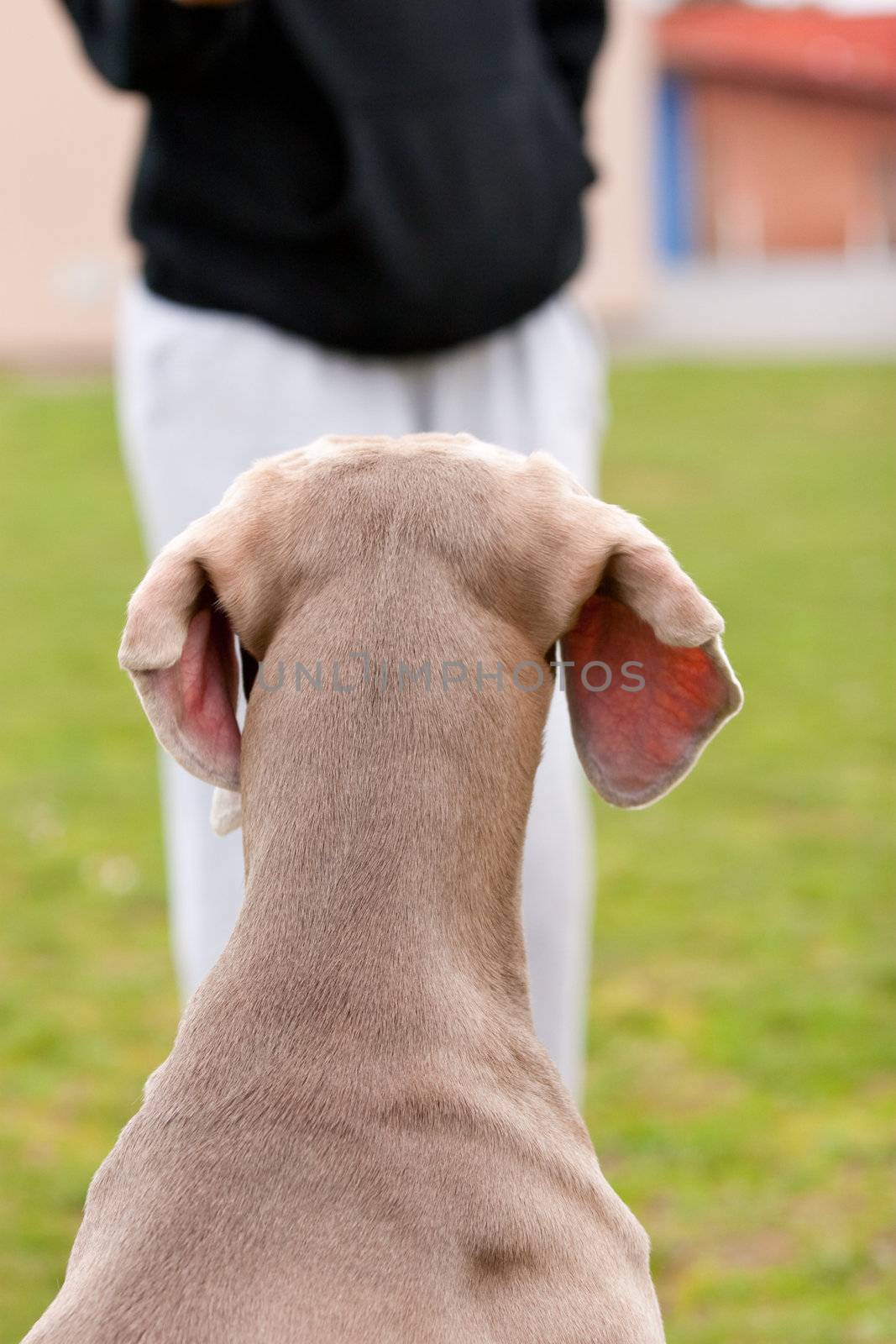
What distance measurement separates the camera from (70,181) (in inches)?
800

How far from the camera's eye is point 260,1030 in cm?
177

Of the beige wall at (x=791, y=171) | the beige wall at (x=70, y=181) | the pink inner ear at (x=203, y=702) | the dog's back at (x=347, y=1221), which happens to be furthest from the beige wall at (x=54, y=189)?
the dog's back at (x=347, y=1221)

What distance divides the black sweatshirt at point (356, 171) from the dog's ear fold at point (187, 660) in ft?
2.76

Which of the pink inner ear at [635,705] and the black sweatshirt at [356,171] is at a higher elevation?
the black sweatshirt at [356,171]

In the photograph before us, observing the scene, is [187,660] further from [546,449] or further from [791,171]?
[791,171]

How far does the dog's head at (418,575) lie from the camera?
75.0 inches

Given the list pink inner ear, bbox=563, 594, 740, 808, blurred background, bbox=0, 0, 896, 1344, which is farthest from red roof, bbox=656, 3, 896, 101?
pink inner ear, bbox=563, 594, 740, 808

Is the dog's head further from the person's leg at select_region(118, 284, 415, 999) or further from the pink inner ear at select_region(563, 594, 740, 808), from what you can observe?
the person's leg at select_region(118, 284, 415, 999)

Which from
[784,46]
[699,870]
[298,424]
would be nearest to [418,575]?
[298,424]

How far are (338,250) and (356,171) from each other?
0.42 feet

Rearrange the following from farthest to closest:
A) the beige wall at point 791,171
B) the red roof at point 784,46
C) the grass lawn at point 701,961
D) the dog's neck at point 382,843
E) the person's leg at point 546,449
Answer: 1. the beige wall at point 791,171
2. the red roof at point 784,46
3. the grass lawn at point 701,961
4. the person's leg at point 546,449
5. the dog's neck at point 382,843

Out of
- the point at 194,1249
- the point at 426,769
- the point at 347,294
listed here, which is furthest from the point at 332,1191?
the point at 347,294

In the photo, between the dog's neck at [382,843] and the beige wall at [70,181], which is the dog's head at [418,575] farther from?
the beige wall at [70,181]

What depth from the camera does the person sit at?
2.68 m
